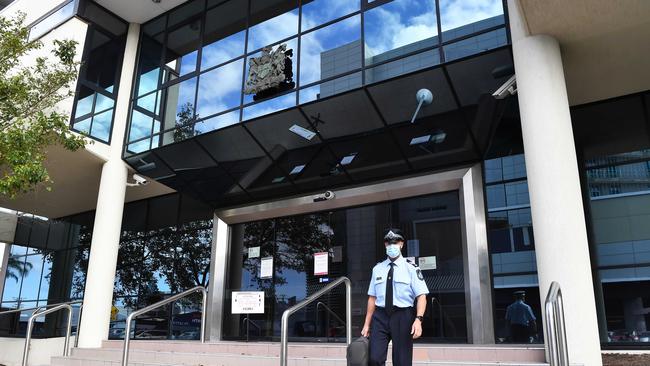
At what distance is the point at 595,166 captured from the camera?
25.4 ft

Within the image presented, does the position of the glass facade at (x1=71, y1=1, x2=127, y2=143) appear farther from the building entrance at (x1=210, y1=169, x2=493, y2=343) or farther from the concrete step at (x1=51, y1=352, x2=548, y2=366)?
the concrete step at (x1=51, y1=352, x2=548, y2=366)

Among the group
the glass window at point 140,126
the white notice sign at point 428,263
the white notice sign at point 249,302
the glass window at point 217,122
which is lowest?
the white notice sign at point 249,302

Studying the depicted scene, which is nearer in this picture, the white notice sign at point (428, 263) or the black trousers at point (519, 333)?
the black trousers at point (519, 333)

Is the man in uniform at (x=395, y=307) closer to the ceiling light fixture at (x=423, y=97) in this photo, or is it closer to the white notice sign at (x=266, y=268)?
the ceiling light fixture at (x=423, y=97)

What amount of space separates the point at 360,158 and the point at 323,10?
2.69m

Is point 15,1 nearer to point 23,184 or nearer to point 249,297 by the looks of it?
point 23,184

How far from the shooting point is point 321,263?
31.8 ft

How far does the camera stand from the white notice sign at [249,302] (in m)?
9.33

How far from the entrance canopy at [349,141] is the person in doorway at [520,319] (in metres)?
2.33

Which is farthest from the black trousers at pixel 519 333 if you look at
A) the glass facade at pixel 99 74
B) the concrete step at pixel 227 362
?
the glass facade at pixel 99 74

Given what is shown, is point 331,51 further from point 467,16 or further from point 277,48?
point 467,16

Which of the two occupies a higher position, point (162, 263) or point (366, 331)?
point (162, 263)

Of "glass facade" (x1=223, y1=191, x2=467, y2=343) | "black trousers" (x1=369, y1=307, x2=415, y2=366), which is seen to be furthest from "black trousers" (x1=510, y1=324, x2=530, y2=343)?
"black trousers" (x1=369, y1=307, x2=415, y2=366)

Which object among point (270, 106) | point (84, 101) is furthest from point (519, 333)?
point (84, 101)
